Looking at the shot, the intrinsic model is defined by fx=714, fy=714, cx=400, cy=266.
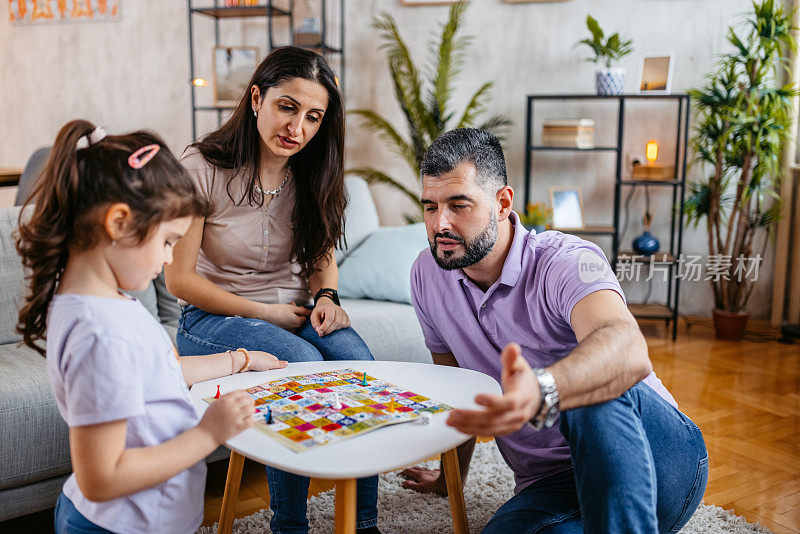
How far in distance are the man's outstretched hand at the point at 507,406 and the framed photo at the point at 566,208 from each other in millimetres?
2937

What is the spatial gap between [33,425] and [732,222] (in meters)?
3.24

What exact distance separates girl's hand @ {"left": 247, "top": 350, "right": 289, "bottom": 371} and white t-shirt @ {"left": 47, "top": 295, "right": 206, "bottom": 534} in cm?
32

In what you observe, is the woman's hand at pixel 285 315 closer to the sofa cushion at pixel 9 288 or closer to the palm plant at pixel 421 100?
the sofa cushion at pixel 9 288

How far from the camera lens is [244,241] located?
178cm

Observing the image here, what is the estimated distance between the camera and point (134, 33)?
15.5 ft

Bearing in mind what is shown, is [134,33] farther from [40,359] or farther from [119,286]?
[119,286]

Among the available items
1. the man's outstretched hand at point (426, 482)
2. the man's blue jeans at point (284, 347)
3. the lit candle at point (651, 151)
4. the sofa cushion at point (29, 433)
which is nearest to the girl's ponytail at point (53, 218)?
the man's blue jeans at point (284, 347)

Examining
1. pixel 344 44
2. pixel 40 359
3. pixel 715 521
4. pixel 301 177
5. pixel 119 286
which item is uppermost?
pixel 344 44

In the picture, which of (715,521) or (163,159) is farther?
(715,521)

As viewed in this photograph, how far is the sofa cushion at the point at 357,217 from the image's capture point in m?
2.70

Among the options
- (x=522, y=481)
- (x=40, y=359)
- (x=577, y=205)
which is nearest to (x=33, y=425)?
(x=40, y=359)

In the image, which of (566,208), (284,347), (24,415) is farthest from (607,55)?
(24,415)

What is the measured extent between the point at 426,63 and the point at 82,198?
11.3 ft

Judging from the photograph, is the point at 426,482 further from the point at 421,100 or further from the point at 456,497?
the point at 421,100
